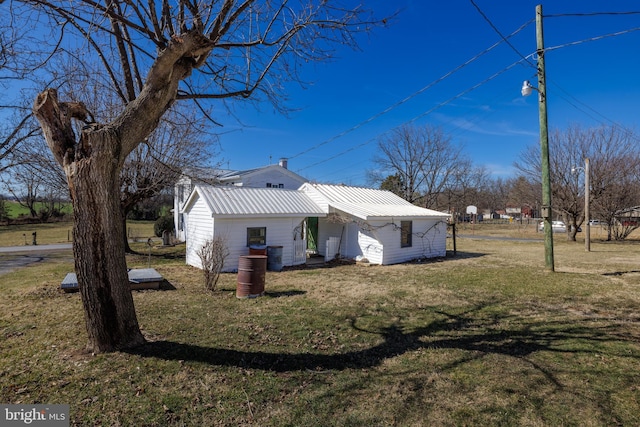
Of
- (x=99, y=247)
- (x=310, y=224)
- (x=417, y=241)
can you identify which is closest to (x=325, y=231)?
(x=310, y=224)

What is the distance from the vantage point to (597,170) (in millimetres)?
23641

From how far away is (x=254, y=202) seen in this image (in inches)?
516

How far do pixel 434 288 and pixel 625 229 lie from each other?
27.4m

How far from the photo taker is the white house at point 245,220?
11.8 metres

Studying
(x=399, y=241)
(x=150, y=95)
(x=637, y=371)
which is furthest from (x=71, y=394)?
(x=399, y=241)

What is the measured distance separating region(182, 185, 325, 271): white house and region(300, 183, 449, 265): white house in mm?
1263

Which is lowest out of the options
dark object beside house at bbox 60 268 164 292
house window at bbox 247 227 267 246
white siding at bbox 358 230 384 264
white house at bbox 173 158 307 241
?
dark object beside house at bbox 60 268 164 292

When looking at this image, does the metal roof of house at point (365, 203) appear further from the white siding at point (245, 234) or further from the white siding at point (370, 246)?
the white siding at point (245, 234)

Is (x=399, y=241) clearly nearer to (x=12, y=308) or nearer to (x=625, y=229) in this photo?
(x=12, y=308)

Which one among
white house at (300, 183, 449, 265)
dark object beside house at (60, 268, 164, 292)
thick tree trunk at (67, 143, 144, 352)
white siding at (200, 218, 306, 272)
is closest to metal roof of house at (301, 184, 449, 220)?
white house at (300, 183, 449, 265)

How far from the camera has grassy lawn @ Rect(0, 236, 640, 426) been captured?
10.5 feet

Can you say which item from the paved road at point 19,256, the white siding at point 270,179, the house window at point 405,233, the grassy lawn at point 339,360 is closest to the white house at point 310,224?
the house window at point 405,233

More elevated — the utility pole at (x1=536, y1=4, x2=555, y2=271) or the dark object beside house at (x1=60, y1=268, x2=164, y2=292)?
the utility pole at (x1=536, y1=4, x2=555, y2=271)

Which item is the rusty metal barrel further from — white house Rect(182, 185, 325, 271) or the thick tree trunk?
white house Rect(182, 185, 325, 271)
